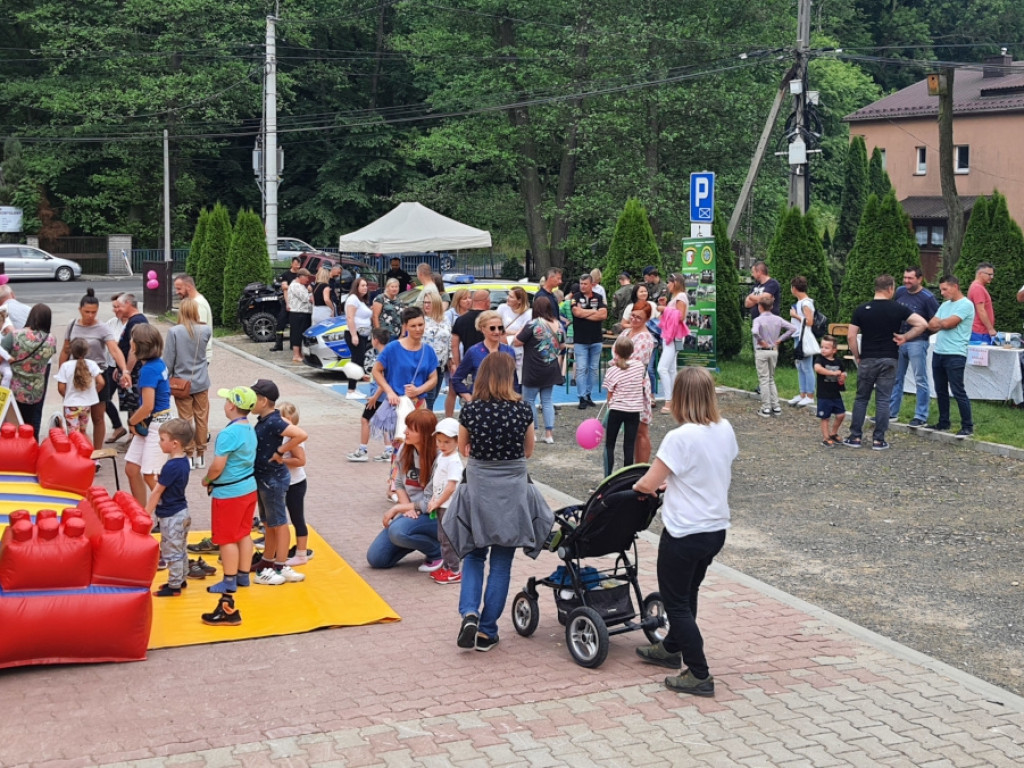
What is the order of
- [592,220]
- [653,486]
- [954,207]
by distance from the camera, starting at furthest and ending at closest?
[592,220] < [954,207] < [653,486]

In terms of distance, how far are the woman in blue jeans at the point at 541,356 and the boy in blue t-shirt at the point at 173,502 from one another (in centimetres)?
592

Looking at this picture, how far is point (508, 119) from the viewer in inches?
1828

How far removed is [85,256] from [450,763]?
53913 millimetres

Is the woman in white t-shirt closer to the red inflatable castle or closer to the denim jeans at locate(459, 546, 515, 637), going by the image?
the denim jeans at locate(459, 546, 515, 637)

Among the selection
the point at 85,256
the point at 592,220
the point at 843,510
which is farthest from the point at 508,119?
the point at 843,510

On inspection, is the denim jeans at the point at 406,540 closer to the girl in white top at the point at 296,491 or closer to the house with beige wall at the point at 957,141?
the girl in white top at the point at 296,491

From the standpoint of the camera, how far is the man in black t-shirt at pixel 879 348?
1384 centimetres

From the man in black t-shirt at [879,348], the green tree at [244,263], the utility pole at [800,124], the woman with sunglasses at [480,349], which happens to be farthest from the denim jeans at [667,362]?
the green tree at [244,263]

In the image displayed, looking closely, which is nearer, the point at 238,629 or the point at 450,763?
the point at 450,763

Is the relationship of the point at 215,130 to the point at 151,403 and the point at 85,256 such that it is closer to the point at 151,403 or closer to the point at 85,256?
the point at 85,256

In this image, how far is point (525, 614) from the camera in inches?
294

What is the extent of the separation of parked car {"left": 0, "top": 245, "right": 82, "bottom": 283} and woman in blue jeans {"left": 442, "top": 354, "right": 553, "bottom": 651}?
145 feet

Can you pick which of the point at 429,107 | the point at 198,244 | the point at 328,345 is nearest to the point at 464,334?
the point at 328,345

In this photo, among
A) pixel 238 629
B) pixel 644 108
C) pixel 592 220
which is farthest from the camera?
pixel 592 220
